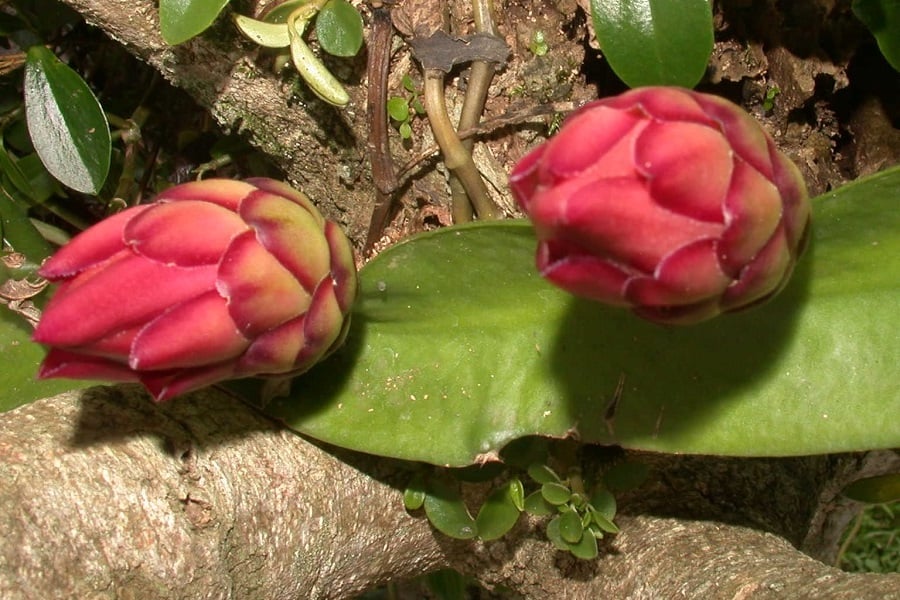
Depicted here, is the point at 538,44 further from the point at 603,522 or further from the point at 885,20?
the point at 603,522

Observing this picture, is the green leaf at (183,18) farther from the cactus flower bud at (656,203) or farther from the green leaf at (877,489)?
the green leaf at (877,489)

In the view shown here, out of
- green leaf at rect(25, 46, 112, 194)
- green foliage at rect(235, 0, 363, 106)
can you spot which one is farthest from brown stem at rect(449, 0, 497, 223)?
green leaf at rect(25, 46, 112, 194)

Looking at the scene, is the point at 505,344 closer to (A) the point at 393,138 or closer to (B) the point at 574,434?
(B) the point at 574,434

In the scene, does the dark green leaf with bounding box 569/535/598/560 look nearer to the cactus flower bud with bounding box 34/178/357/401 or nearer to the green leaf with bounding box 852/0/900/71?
the cactus flower bud with bounding box 34/178/357/401

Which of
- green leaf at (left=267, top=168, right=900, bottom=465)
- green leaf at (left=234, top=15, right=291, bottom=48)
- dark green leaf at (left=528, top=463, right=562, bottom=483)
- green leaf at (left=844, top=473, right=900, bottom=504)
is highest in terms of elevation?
green leaf at (left=234, top=15, right=291, bottom=48)

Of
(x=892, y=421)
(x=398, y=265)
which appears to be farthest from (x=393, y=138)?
(x=892, y=421)

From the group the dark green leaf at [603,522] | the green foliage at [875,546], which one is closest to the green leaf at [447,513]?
the dark green leaf at [603,522]
